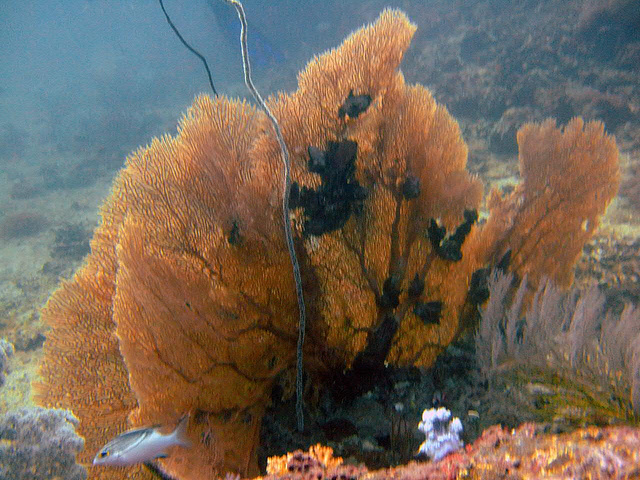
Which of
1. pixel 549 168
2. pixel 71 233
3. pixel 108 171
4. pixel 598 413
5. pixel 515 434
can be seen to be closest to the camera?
pixel 515 434

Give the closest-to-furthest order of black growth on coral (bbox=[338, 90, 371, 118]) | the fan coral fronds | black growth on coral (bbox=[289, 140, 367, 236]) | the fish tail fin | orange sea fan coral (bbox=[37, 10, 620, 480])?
the fan coral fronds → the fish tail fin → orange sea fan coral (bbox=[37, 10, 620, 480]) → black growth on coral (bbox=[289, 140, 367, 236]) → black growth on coral (bbox=[338, 90, 371, 118])

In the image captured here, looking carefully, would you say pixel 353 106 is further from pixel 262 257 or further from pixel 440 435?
pixel 440 435

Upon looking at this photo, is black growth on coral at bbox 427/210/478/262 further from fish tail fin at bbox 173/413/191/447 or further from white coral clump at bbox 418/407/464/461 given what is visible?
fish tail fin at bbox 173/413/191/447

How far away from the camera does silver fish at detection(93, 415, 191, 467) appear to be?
2.23 meters

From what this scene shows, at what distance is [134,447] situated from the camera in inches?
87.8

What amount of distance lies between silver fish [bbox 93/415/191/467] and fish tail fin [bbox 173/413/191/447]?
0.04 meters

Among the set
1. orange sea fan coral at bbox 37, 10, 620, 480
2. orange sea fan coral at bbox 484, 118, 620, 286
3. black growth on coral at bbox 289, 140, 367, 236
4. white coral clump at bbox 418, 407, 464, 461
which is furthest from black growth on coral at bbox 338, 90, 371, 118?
white coral clump at bbox 418, 407, 464, 461

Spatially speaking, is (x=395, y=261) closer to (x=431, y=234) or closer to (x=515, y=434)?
(x=431, y=234)

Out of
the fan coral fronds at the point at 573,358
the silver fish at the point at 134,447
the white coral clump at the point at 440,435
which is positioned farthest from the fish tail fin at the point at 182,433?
the fan coral fronds at the point at 573,358

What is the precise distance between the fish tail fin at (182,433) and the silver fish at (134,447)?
4 centimetres

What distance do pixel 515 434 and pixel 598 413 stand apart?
0.89m

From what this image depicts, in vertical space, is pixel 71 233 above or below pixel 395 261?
above

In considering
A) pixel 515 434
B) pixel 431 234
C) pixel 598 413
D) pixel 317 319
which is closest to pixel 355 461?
pixel 317 319

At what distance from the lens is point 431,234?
3438 mm
